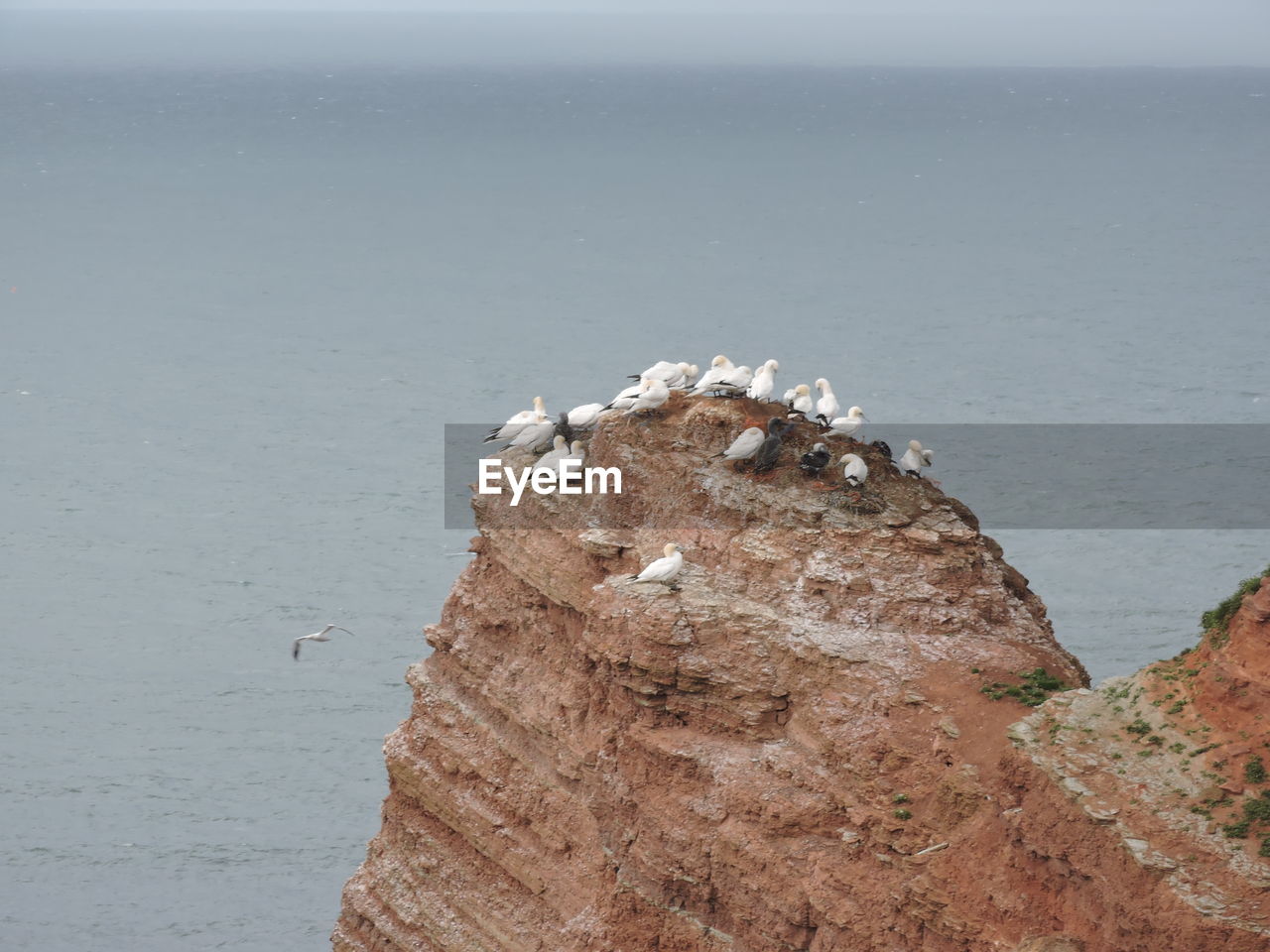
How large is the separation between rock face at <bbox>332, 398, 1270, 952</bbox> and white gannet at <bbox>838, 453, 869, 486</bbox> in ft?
0.86

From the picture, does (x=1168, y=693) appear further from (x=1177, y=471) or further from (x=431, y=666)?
(x=1177, y=471)

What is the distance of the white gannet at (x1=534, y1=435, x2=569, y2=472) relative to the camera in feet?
113

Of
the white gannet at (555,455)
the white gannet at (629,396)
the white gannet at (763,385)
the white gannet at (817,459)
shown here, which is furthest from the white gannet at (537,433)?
the white gannet at (817,459)

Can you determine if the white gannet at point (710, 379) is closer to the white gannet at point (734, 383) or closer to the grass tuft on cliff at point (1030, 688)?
the white gannet at point (734, 383)

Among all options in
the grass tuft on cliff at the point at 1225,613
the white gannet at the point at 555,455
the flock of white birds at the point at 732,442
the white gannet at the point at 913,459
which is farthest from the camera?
the white gannet at the point at 555,455

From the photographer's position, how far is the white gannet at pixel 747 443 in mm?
31500

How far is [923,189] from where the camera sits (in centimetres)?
13412

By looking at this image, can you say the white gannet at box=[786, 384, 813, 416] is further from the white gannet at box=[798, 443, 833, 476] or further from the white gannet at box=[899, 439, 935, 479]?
the white gannet at box=[798, 443, 833, 476]

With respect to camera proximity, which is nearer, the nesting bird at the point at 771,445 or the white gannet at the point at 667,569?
the white gannet at the point at 667,569

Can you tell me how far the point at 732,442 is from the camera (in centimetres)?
3234

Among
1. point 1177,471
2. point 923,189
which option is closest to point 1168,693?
point 1177,471

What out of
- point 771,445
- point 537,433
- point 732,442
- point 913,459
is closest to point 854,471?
point 771,445

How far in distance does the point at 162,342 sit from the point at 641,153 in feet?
200

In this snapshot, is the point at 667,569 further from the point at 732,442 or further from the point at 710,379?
the point at 710,379
